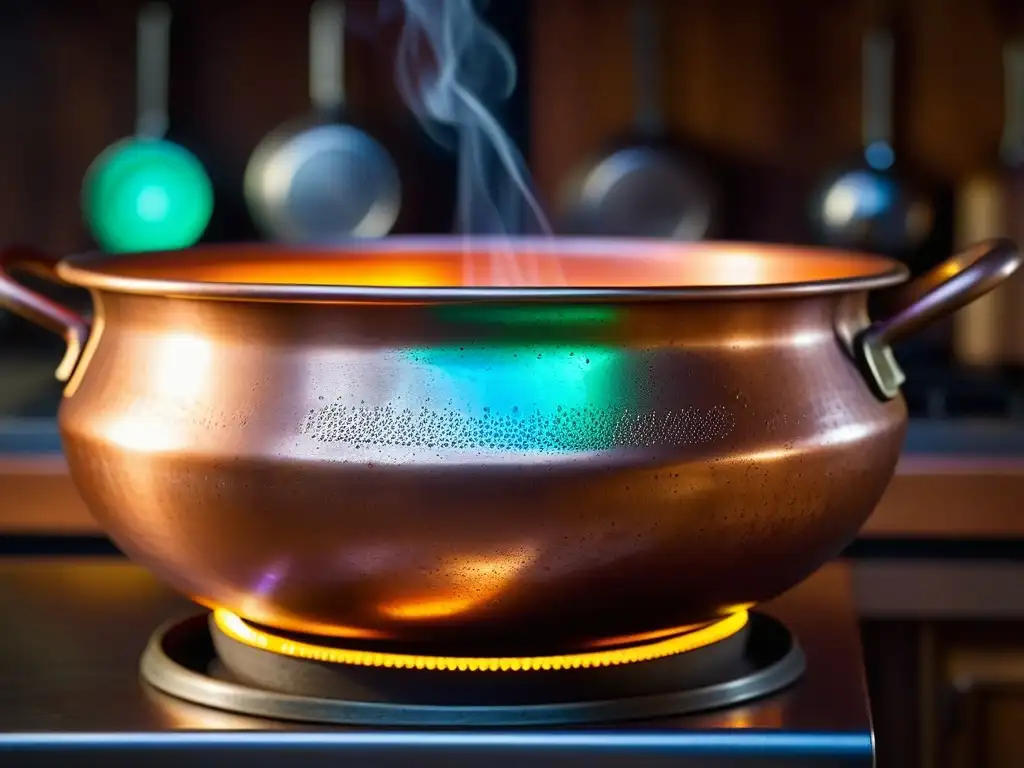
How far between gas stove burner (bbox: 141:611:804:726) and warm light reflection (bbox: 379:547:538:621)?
0.04 m

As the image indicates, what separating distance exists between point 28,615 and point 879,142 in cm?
126

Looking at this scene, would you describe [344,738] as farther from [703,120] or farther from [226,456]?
[703,120]

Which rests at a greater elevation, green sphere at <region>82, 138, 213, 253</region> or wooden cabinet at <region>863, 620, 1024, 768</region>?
green sphere at <region>82, 138, 213, 253</region>

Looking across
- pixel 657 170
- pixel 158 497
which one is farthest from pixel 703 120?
pixel 158 497

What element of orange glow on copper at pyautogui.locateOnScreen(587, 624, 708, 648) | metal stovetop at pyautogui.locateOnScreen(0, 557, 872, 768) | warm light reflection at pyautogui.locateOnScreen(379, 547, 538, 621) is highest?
warm light reflection at pyautogui.locateOnScreen(379, 547, 538, 621)

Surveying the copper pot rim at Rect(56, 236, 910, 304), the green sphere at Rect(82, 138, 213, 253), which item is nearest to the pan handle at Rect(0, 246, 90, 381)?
the copper pot rim at Rect(56, 236, 910, 304)

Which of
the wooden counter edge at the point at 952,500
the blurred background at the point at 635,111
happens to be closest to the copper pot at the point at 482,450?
the wooden counter edge at the point at 952,500

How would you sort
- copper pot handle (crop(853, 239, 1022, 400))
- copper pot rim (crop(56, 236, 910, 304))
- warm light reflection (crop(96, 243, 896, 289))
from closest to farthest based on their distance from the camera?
copper pot rim (crop(56, 236, 910, 304)) < copper pot handle (crop(853, 239, 1022, 400)) < warm light reflection (crop(96, 243, 896, 289))

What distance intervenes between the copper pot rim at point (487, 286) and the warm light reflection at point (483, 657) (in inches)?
6.8

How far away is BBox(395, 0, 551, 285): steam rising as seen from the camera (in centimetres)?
188

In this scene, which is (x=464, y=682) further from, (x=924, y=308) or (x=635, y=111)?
(x=635, y=111)

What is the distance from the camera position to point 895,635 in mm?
1468

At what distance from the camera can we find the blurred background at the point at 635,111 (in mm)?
1877

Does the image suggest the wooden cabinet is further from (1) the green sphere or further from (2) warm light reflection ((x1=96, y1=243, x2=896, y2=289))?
(1) the green sphere
